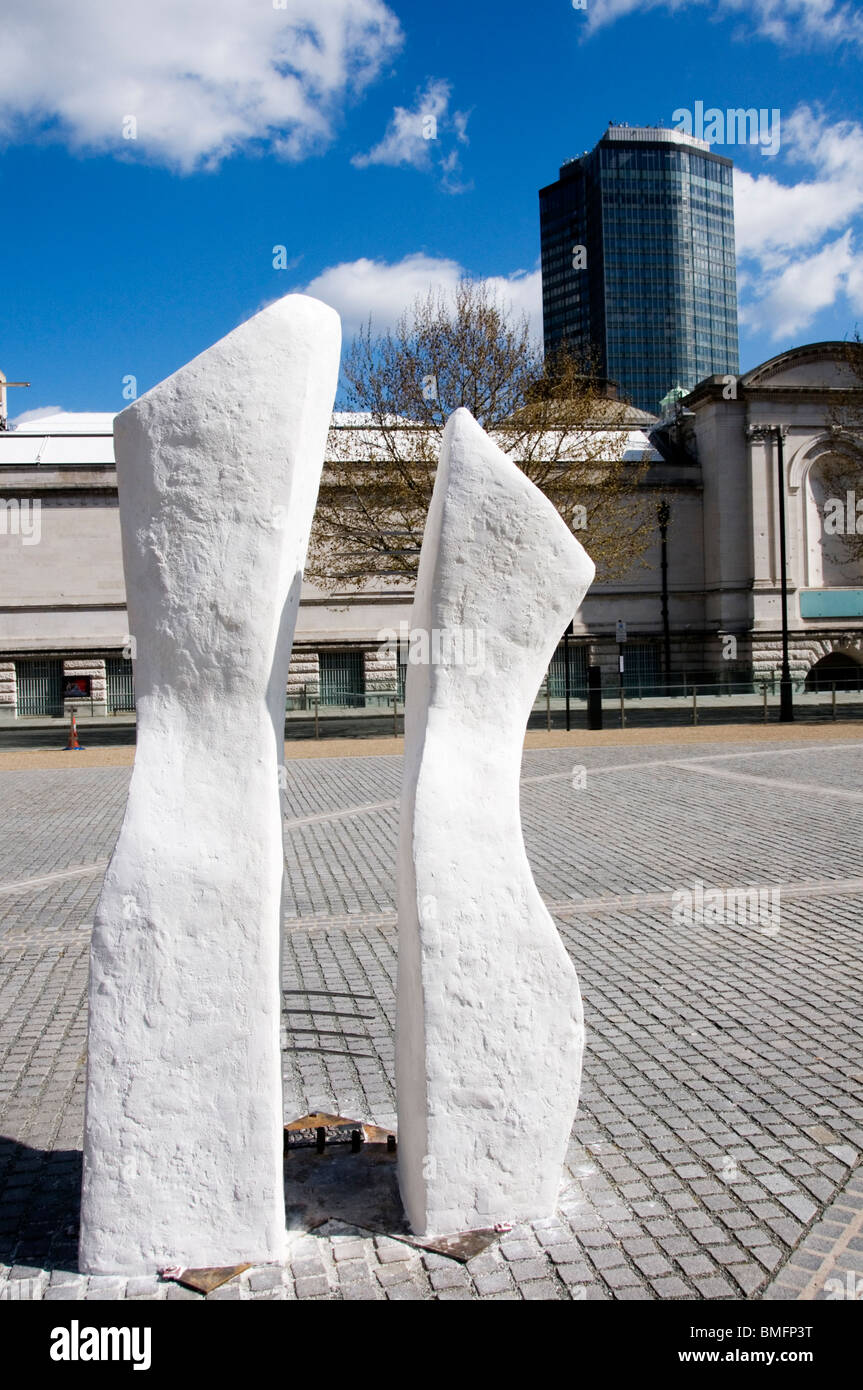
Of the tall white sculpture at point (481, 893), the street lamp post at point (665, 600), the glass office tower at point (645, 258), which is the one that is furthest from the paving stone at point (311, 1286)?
the glass office tower at point (645, 258)

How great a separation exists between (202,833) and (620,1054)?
2.82 m

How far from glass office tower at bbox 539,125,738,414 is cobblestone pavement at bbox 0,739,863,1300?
7769 centimetres

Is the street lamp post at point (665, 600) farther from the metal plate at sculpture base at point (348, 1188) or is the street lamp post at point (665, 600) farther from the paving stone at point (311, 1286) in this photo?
the paving stone at point (311, 1286)

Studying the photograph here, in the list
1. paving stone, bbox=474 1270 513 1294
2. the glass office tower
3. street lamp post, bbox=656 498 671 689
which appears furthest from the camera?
the glass office tower

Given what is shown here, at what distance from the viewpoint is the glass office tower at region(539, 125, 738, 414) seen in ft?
270

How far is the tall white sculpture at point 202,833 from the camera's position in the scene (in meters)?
3.42

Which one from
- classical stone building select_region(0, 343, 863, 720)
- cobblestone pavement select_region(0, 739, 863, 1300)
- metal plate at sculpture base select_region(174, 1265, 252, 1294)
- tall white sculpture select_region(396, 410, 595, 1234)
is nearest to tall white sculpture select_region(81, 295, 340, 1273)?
metal plate at sculpture base select_region(174, 1265, 252, 1294)

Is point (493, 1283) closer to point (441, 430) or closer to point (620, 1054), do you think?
point (620, 1054)

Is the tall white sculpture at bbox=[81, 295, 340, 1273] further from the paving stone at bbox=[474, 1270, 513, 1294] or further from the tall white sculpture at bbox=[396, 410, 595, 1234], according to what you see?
the paving stone at bbox=[474, 1270, 513, 1294]

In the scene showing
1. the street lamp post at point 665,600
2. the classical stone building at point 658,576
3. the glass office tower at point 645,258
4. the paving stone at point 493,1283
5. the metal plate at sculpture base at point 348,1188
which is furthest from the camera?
the glass office tower at point 645,258

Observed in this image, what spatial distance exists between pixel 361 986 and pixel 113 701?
90.5 feet

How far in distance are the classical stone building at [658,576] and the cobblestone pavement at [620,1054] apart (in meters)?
21.7

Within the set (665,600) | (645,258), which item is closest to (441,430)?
(665,600)

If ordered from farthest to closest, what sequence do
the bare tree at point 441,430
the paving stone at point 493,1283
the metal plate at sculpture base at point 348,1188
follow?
1. the bare tree at point 441,430
2. the metal plate at sculpture base at point 348,1188
3. the paving stone at point 493,1283
